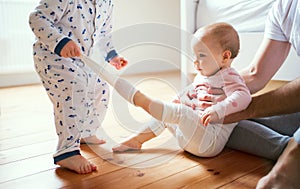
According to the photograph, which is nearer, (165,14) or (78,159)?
(78,159)

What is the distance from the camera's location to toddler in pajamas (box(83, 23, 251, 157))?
2.92 ft

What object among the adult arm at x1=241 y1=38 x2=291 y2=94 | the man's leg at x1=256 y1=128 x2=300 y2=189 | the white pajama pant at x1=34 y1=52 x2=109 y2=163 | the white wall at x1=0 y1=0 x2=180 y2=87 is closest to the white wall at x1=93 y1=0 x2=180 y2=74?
the white wall at x1=0 y1=0 x2=180 y2=87

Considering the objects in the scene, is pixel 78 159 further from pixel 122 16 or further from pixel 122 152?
pixel 122 16

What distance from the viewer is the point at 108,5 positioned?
1.02 m

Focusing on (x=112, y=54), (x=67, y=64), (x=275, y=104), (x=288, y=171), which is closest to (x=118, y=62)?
(x=112, y=54)

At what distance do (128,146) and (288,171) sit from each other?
46 centimetres

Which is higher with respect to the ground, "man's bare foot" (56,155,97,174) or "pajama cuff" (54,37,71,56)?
"pajama cuff" (54,37,71,56)

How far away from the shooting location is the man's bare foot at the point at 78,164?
2.82ft

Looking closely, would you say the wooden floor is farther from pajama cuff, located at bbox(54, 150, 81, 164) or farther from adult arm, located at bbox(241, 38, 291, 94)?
adult arm, located at bbox(241, 38, 291, 94)

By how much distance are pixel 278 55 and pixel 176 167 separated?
0.47 m

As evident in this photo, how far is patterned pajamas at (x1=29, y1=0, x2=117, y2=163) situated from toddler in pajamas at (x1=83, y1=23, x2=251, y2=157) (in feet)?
0.49

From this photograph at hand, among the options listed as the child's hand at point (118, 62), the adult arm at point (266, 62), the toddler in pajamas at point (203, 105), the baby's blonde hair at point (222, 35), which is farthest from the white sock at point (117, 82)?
the adult arm at point (266, 62)

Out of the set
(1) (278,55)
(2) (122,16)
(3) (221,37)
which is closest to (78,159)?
(3) (221,37)

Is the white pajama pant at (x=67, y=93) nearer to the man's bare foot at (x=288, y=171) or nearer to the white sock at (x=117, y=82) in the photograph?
the white sock at (x=117, y=82)
